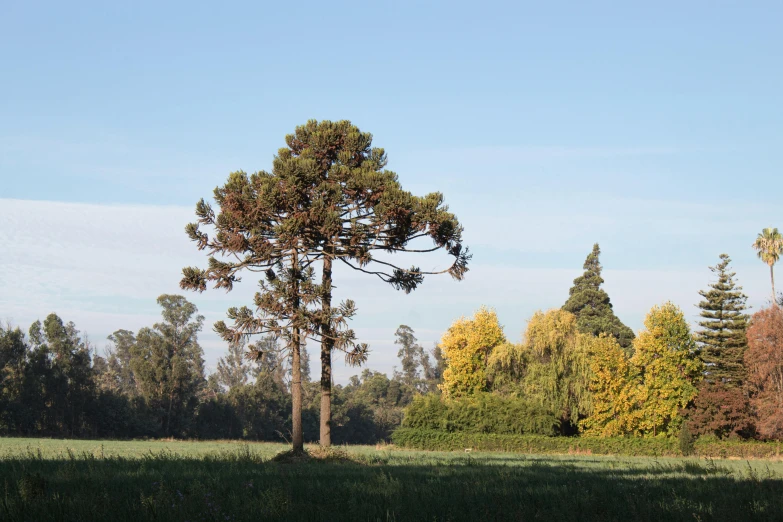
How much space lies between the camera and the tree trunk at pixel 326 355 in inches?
1151

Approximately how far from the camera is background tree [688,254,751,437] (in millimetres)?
55875

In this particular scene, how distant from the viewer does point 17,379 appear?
7300 cm

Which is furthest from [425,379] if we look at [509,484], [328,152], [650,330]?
[509,484]

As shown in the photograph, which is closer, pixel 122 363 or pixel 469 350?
pixel 469 350

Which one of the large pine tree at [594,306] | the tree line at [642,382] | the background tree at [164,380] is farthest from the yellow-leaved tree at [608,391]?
the background tree at [164,380]

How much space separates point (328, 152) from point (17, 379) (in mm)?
56737

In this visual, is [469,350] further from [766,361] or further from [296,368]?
[296,368]

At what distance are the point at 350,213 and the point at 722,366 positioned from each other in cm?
4509

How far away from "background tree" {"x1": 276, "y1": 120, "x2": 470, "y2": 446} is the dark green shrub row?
2909 centimetres

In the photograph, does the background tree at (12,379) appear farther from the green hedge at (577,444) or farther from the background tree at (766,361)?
the background tree at (766,361)

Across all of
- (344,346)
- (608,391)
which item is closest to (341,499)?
(344,346)

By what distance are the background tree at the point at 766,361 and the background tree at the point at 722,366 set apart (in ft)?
3.75

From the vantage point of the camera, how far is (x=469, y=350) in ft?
228

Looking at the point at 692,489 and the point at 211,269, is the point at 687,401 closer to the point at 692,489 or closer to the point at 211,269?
the point at 211,269
